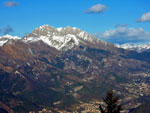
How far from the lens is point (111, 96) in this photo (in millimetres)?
81875

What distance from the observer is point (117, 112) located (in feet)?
259

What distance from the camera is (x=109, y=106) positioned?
81.1 metres

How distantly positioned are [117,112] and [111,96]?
4999 millimetres

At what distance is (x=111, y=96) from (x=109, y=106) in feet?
9.36

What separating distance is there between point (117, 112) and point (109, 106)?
3055mm
